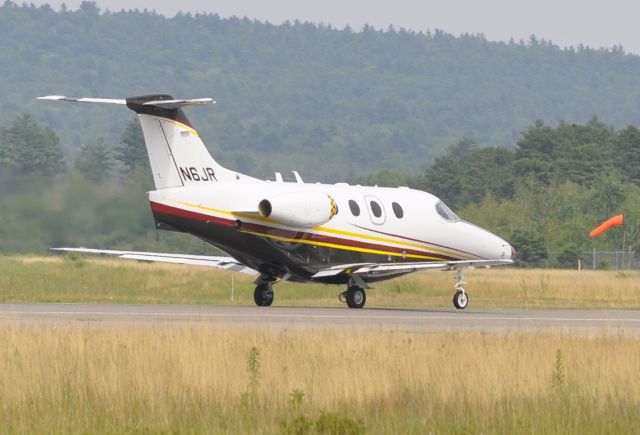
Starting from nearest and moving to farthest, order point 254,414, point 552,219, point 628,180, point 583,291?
point 254,414 < point 583,291 < point 552,219 < point 628,180

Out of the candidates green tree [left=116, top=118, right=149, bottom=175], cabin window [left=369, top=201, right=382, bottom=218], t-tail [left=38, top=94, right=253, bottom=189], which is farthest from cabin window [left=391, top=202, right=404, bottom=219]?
green tree [left=116, top=118, right=149, bottom=175]

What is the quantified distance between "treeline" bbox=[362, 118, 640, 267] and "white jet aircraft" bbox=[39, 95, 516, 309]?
51.6 metres

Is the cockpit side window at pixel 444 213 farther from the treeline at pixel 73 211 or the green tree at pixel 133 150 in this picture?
the green tree at pixel 133 150

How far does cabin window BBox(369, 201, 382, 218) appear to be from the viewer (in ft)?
124

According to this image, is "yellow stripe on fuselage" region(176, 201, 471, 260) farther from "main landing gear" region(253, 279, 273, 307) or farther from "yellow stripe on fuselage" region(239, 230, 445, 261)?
"main landing gear" region(253, 279, 273, 307)

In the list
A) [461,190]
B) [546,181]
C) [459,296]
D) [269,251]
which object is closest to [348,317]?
[269,251]

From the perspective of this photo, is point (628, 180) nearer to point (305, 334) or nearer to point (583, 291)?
point (583, 291)

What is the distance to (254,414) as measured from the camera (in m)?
16.3

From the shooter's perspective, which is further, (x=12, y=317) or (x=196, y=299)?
(x=196, y=299)

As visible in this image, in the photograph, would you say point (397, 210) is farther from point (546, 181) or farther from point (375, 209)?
point (546, 181)

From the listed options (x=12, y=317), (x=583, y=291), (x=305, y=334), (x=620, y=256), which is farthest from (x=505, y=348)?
(x=620, y=256)

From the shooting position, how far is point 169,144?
115ft

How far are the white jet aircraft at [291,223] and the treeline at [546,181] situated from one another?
51640 millimetres

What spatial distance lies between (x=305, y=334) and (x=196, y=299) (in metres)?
19.3
